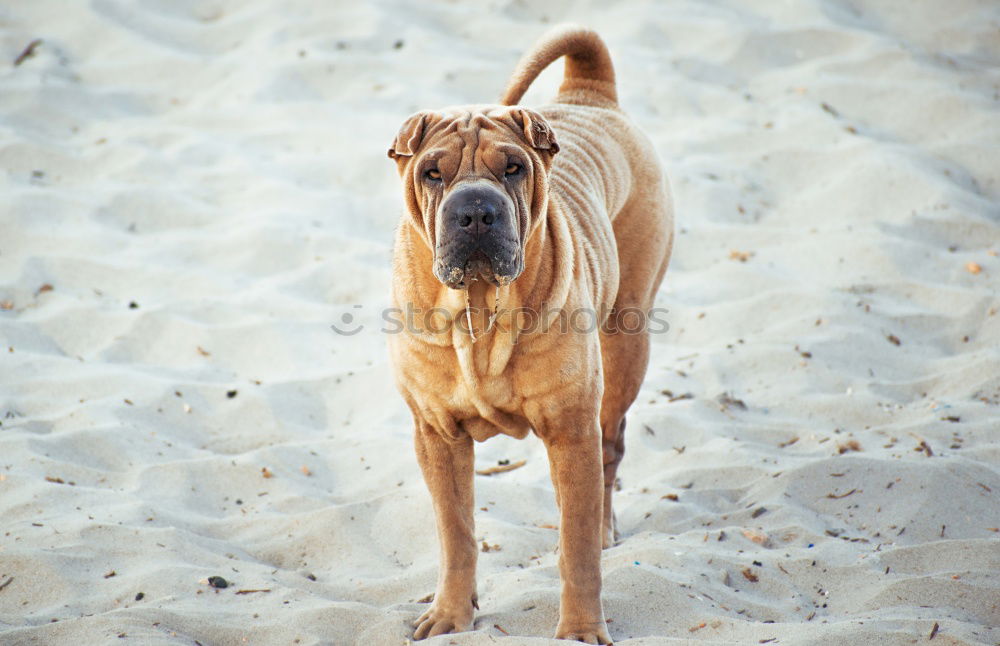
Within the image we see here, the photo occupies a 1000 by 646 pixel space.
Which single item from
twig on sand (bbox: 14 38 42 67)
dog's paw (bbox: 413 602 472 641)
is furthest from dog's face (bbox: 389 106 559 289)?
twig on sand (bbox: 14 38 42 67)

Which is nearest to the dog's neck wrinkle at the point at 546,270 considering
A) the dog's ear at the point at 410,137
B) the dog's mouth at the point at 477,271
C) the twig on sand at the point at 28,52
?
the dog's mouth at the point at 477,271

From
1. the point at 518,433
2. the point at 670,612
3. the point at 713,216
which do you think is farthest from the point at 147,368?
the point at 713,216

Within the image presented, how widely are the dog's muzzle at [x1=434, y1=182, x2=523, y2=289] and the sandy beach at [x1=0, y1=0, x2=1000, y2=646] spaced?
3.29 ft

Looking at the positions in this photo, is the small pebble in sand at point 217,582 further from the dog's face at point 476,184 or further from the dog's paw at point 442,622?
the dog's face at point 476,184

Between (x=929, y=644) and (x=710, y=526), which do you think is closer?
(x=929, y=644)

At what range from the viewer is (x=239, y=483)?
420 cm

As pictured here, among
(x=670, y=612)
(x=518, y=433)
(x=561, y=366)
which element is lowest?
(x=670, y=612)

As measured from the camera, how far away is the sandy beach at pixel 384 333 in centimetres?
338

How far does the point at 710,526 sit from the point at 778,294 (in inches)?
76.4

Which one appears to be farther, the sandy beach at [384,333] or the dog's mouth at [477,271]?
the sandy beach at [384,333]

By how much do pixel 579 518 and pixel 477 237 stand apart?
2.97ft

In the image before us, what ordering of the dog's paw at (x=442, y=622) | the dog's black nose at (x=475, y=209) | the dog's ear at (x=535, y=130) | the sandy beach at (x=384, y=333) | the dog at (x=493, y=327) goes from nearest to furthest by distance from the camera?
1. the dog's black nose at (x=475, y=209)
2. the dog at (x=493, y=327)
3. the dog's ear at (x=535, y=130)
4. the dog's paw at (x=442, y=622)
5. the sandy beach at (x=384, y=333)

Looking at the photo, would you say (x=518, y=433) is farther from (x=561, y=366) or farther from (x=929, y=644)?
(x=929, y=644)

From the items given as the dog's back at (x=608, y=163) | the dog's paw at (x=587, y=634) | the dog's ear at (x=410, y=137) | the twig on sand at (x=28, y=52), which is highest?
the dog's ear at (x=410, y=137)
